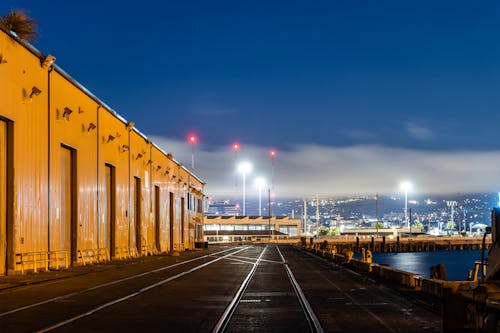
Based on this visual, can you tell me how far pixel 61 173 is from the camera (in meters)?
43.4

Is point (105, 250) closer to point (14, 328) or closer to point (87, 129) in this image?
point (87, 129)

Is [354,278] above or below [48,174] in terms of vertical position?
below

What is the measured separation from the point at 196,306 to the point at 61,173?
25404 mm

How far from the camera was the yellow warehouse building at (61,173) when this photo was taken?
34.5 m

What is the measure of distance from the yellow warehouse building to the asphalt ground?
4.85 meters

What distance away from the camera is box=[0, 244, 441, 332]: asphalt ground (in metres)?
15.8

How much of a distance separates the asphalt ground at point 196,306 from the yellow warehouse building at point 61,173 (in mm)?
4854

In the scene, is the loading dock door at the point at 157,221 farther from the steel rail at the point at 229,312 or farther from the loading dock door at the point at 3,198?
the steel rail at the point at 229,312

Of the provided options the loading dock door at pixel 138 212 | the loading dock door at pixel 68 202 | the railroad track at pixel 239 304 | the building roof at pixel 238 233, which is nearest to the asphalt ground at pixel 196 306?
the railroad track at pixel 239 304

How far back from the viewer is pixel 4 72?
3394cm

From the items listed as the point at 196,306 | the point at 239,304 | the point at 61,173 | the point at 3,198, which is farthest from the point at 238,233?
the point at 196,306

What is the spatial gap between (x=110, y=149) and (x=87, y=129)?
266 inches

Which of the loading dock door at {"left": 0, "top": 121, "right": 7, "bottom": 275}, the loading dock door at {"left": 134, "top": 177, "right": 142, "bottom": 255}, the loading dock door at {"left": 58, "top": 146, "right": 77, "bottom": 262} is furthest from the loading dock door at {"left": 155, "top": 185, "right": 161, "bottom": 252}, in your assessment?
the loading dock door at {"left": 0, "top": 121, "right": 7, "bottom": 275}

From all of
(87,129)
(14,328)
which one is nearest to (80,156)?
(87,129)
